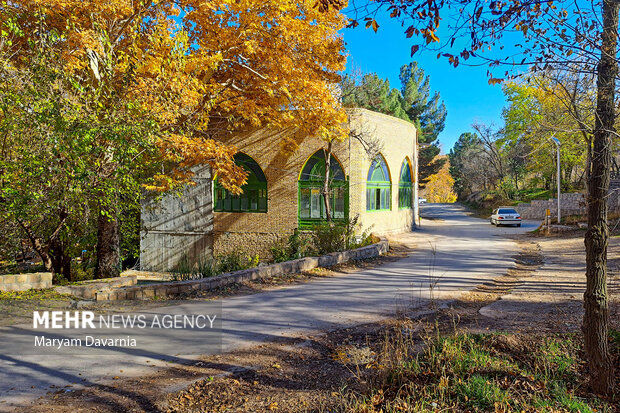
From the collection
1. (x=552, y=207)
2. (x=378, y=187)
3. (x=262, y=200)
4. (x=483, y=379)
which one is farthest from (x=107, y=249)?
(x=552, y=207)

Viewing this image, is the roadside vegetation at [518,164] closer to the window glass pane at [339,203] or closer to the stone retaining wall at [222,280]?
the window glass pane at [339,203]

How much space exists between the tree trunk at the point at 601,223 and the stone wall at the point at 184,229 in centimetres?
2026

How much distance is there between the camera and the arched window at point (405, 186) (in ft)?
87.5

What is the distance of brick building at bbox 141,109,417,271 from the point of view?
21484 mm

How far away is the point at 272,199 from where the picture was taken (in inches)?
863

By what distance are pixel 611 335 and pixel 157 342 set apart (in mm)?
5865

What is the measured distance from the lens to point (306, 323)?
7074 millimetres

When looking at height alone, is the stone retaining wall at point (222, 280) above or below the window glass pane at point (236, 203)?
below

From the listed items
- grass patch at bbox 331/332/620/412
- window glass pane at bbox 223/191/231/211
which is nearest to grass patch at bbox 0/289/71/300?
grass patch at bbox 331/332/620/412

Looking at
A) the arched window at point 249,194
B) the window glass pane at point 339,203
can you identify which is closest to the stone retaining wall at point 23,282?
the arched window at point 249,194

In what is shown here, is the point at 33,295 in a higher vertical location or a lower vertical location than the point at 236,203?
lower

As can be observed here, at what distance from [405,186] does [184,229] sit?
13946 mm

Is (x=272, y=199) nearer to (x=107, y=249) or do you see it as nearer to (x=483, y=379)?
(x=107, y=249)

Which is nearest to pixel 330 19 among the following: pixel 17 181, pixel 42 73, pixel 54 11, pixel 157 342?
pixel 54 11
